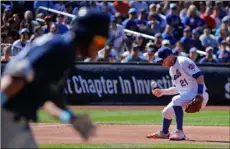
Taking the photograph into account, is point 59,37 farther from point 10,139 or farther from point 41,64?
point 10,139

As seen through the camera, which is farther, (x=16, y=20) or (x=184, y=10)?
(x=184, y=10)

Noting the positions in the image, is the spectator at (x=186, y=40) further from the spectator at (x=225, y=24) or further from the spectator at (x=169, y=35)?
the spectator at (x=225, y=24)

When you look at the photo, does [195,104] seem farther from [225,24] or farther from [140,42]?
[225,24]

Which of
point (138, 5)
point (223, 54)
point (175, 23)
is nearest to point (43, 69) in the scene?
point (223, 54)

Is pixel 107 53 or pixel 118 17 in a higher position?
pixel 118 17

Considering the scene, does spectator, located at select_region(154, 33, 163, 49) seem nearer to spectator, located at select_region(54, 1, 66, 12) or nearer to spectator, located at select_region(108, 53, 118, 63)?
spectator, located at select_region(108, 53, 118, 63)

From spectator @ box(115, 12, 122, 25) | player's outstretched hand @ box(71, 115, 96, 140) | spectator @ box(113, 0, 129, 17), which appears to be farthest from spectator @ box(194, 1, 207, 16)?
player's outstretched hand @ box(71, 115, 96, 140)

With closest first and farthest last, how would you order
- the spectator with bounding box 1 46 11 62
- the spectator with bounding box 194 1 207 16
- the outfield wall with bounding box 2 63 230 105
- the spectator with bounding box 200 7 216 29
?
the spectator with bounding box 1 46 11 62 < the outfield wall with bounding box 2 63 230 105 < the spectator with bounding box 200 7 216 29 < the spectator with bounding box 194 1 207 16

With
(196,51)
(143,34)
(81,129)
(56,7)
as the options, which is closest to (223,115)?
(196,51)
